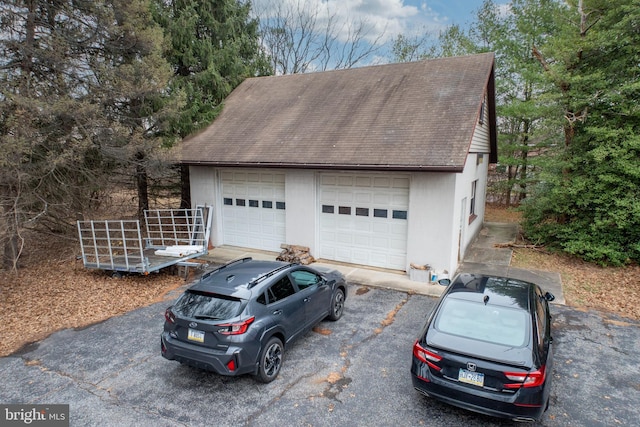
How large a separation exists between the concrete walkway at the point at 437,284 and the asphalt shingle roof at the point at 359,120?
2917mm

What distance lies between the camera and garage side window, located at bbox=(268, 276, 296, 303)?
206 inches

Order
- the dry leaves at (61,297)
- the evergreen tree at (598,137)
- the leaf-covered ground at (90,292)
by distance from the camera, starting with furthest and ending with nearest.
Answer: the evergreen tree at (598,137)
the leaf-covered ground at (90,292)
the dry leaves at (61,297)

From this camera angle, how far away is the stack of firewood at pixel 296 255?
10.5m

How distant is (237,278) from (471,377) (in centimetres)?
334

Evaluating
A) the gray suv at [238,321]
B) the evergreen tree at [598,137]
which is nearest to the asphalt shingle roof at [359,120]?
the evergreen tree at [598,137]

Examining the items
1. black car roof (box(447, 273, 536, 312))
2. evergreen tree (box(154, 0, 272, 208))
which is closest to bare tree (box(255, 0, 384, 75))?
evergreen tree (box(154, 0, 272, 208))

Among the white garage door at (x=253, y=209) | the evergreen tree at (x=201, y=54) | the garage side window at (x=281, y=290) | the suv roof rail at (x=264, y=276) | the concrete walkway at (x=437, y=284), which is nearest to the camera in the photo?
the suv roof rail at (x=264, y=276)

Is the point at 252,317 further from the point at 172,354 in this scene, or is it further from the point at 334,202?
the point at 334,202

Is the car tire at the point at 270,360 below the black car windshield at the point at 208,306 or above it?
below

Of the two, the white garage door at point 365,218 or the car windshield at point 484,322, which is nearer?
the car windshield at point 484,322

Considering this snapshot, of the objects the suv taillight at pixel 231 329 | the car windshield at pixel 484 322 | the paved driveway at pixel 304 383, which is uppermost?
the car windshield at pixel 484 322

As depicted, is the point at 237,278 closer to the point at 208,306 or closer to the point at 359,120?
the point at 208,306

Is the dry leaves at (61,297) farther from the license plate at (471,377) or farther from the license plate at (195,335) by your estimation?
the license plate at (471,377)

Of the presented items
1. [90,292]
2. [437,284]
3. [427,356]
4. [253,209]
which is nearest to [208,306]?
[427,356]
